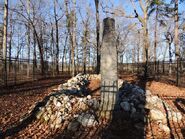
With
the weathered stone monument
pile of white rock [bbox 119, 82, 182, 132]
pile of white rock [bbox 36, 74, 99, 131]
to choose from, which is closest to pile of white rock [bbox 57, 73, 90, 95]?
pile of white rock [bbox 36, 74, 99, 131]

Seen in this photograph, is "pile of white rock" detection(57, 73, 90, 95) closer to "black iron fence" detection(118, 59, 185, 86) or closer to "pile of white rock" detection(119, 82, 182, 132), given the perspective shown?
"pile of white rock" detection(119, 82, 182, 132)

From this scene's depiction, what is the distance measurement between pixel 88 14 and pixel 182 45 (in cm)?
2092

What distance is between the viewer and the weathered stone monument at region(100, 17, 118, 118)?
862 cm

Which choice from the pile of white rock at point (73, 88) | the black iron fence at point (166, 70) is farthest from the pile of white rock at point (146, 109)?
the black iron fence at point (166, 70)

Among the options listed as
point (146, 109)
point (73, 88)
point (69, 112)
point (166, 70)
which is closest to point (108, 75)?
point (69, 112)

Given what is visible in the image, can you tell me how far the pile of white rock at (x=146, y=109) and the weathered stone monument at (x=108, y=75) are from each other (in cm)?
59

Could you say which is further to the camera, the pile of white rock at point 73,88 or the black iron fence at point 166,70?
the black iron fence at point 166,70

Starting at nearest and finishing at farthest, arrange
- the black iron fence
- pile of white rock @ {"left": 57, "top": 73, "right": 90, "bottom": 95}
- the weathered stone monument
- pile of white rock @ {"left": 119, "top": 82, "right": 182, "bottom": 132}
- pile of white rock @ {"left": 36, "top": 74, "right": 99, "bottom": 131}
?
pile of white rock @ {"left": 36, "top": 74, "right": 99, "bottom": 131} → pile of white rock @ {"left": 119, "top": 82, "right": 182, "bottom": 132} → the weathered stone monument → pile of white rock @ {"left": 57, "top": 73, "right": 90, "bottom": 95} → the black iron fence

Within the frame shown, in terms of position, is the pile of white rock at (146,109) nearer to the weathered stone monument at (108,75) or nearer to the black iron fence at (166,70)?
the weathered stone monument at (108,75)

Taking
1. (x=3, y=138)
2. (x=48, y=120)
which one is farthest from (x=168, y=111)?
(x=3, y=138)

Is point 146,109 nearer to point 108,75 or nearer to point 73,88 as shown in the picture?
point 108,75

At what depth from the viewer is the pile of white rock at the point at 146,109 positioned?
8.46 metres

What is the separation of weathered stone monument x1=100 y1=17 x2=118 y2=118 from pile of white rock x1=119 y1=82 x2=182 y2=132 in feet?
1.94

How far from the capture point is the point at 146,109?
920cm
